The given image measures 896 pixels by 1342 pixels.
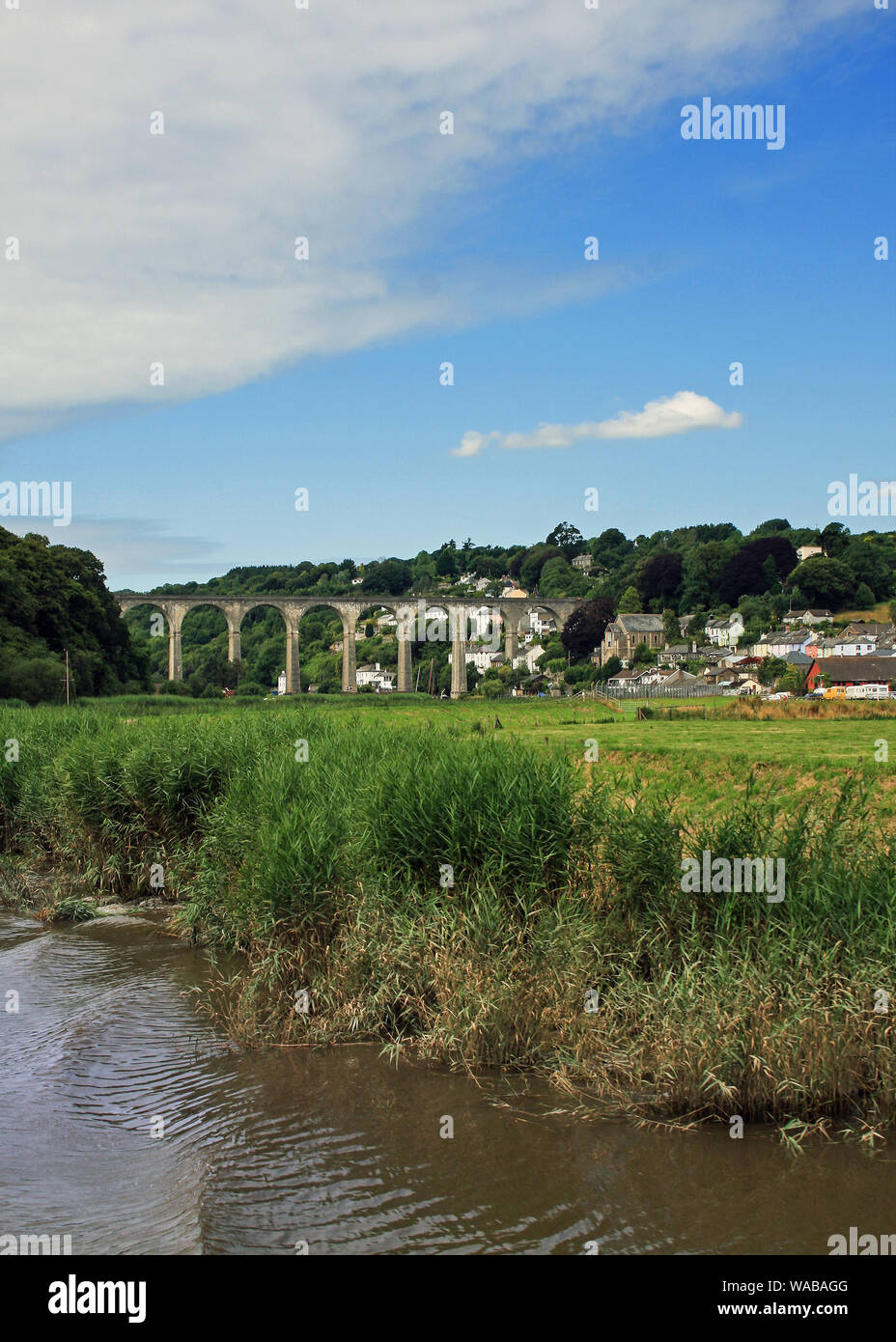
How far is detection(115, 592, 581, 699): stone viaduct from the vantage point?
10306 centimetres

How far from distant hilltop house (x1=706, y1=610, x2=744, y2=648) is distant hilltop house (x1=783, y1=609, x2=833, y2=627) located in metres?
5.36

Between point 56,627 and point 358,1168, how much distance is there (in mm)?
49844

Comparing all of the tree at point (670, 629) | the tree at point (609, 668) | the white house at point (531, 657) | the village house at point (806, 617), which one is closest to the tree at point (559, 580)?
the white house at point (531, 657)

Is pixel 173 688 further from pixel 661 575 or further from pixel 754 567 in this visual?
pixel 661 575

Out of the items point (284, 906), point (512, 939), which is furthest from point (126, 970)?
point (512, 939)

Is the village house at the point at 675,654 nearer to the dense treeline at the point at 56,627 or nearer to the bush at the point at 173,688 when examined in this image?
→ the bush at the point at 173,688

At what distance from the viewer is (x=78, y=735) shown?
18.8 meters

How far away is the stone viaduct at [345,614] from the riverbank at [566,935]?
280 feet

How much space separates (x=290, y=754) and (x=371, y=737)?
156cm

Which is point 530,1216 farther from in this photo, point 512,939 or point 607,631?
point 607,631

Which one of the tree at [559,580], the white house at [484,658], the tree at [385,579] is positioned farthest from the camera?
the tree at [385,579]

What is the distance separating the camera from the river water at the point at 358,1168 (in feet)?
19.3

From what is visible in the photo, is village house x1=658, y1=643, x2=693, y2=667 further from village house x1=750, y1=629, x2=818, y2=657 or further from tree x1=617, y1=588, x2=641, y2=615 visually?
tree x1=617, y1=588, x2=641, y2=615

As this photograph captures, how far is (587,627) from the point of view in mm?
125000
